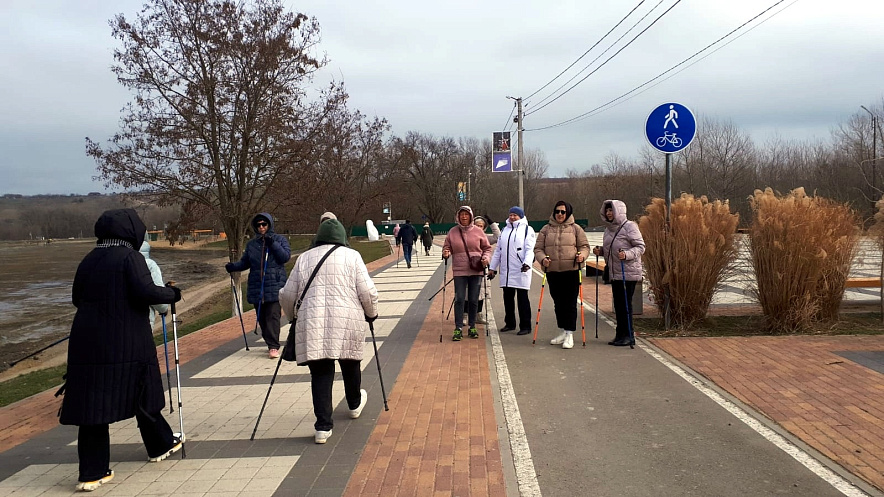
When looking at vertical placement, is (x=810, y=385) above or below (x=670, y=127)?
below

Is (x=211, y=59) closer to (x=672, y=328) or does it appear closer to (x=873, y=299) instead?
(x=672, y=328)

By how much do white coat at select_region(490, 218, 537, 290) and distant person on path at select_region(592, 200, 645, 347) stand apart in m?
1.12

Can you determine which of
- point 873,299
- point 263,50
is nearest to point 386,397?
point 263,50

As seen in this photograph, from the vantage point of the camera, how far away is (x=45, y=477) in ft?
14.6

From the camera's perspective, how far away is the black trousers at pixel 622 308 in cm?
805

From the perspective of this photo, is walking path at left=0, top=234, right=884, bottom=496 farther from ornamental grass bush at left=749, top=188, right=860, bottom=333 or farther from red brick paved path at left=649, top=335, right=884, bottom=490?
ornamental grass bush at left=749, top=188, right=860, bottom=333

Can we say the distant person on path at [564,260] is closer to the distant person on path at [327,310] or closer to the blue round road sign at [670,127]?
the blue round road sign at [670,127]

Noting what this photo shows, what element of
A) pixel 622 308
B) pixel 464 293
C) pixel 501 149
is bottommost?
pixel 622 308

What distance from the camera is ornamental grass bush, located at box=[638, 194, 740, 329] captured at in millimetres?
8617

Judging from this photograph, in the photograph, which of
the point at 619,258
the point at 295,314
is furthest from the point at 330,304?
the point at 619,258

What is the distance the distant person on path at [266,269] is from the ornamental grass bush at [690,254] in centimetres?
502

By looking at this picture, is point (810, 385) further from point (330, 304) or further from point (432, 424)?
point (330, 304)

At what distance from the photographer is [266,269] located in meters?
8.05

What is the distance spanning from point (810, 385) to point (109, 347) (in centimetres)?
597
